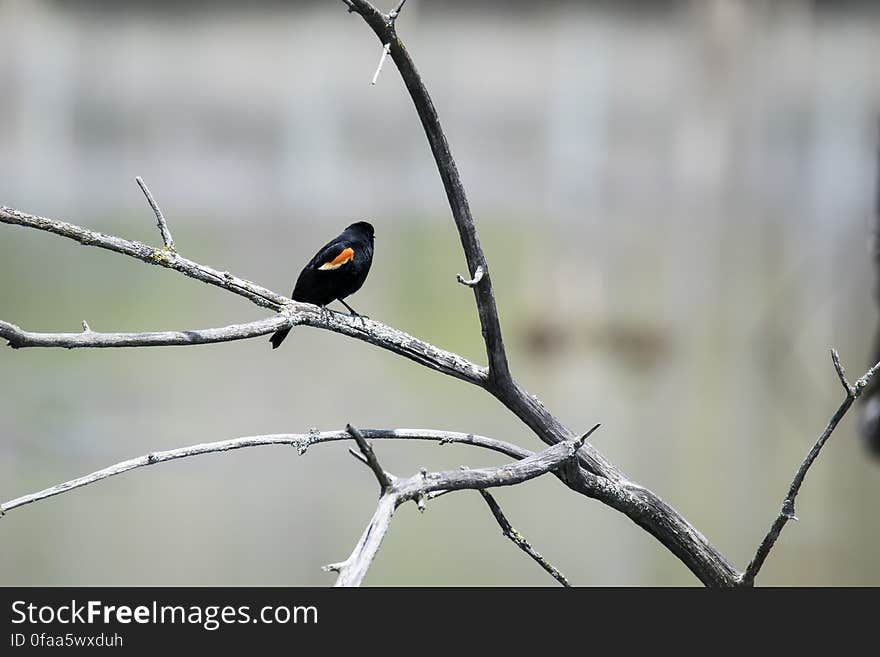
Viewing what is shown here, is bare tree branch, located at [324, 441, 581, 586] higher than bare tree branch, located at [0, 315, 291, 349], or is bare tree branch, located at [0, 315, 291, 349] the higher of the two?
bare tree branch, located at [0, 315, 291, 349]

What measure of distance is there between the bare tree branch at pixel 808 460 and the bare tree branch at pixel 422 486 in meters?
0.33

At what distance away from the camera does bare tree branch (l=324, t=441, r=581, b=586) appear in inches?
33.4

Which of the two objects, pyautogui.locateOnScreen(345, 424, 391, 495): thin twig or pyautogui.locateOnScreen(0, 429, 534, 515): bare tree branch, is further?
pyautogui.locateOnScreen(0, 429, 534, 515): bare tree branch

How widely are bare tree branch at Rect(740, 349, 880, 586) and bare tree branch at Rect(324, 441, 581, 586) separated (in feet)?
1.09

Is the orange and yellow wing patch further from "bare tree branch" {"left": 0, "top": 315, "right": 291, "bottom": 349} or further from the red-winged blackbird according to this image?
"bare tree branch" {"left": 0, "top": 315, "right": 291, "bottom": 349}

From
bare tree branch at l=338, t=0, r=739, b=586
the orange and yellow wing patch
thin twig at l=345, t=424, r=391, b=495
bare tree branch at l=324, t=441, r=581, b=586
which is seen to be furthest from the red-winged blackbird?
thin twig at l=345, t=424, r=391, b=495

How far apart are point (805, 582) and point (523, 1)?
2635mm

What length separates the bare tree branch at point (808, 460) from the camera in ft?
3.94

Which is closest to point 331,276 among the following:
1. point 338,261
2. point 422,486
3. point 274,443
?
point 338,261

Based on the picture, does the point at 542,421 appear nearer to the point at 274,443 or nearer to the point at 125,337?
the point at 274,443

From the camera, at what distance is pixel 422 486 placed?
0.97 meters

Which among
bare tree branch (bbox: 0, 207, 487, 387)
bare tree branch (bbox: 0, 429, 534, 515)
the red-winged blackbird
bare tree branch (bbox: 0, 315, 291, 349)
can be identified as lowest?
bare tree branch (bbox: 0, 429, 534, 515)

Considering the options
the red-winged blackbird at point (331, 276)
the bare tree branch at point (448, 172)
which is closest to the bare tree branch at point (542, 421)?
the bare tree branch at point (448, 172)

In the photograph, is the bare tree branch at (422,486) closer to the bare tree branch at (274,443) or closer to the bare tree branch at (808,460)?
the bare tree branch at (274,443)
